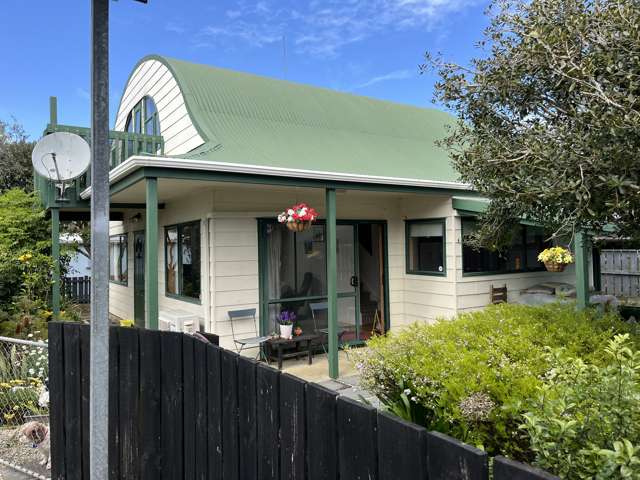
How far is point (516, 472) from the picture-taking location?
1.18 m

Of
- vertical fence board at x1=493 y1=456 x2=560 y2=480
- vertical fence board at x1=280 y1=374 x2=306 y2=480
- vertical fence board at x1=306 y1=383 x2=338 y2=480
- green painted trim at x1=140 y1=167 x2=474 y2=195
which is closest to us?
vertical fence board at x1=493 y1=456 x2=560 y2=480

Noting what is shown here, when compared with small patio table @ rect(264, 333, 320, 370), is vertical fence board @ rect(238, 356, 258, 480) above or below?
above

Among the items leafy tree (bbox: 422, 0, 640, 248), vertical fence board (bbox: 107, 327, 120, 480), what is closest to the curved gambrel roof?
leafy tree (bbox: 422, 0, 640, 248)

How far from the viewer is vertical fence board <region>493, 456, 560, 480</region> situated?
114 cm

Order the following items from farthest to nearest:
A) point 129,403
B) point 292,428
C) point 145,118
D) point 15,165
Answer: point 15,165
point 145,118
point 129,403
point 292,428

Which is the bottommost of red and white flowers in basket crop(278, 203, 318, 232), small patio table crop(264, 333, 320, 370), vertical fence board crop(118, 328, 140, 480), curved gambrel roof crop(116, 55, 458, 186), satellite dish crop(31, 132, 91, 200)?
small patio table crop(264, 333, 320, 370)

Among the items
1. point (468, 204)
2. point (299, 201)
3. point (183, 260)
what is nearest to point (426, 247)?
point (468, 204)

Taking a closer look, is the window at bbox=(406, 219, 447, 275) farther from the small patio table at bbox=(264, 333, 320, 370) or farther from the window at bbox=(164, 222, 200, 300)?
the window at bbox=(164, 222, 200, 300)

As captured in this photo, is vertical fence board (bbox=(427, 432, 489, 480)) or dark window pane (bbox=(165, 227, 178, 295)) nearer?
vertical fence board (bbox=(427, 432, 489, 480))

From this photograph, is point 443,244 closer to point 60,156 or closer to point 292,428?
point 60,156

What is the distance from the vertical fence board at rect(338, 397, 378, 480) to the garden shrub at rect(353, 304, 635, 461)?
0.82 m

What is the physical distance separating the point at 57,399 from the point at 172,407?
1.13 metres

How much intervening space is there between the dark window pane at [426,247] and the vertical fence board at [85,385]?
20.1 feet

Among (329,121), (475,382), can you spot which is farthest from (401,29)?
(475,382)
